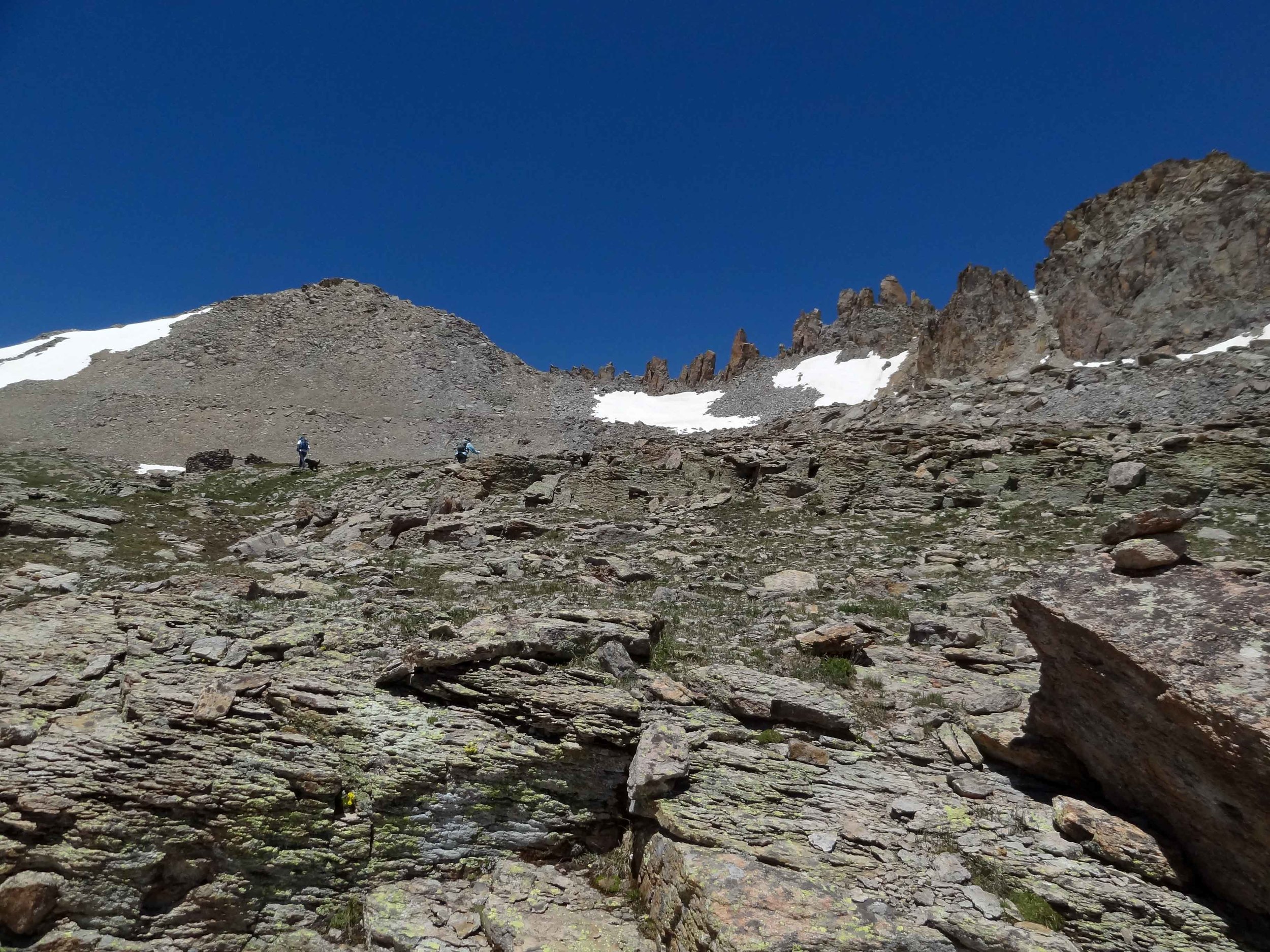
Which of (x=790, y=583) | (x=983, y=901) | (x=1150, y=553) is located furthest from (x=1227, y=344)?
(x=983, y=901)

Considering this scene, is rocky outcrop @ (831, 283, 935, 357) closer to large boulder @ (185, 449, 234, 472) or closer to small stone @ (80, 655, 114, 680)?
large boulder @ (185, 449, 234, 472)

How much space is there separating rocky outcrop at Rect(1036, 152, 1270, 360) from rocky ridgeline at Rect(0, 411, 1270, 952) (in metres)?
43.3

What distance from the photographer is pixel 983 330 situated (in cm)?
5703

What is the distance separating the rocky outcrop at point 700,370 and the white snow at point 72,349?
6354 cm

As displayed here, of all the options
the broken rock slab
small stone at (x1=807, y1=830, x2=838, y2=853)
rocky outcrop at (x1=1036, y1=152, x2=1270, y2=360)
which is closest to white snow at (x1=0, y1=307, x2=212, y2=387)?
the broken rock slab

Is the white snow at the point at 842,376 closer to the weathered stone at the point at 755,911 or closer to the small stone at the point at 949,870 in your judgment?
the small stone at the point at 949,870

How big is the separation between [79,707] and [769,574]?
12.9 metres

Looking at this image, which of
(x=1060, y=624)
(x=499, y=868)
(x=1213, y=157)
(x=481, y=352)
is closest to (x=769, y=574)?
(x=1060, y=624)

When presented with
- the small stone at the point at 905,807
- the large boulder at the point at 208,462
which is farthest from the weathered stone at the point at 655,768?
the large boulder at the point at 208,462

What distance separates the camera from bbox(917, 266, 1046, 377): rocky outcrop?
53719mm

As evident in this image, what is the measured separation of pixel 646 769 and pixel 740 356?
9125 centimetres

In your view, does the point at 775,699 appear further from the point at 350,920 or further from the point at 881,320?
the point at 881,320

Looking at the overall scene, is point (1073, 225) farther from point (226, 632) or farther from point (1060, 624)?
point (226, 632)

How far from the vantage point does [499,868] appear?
267 inches
